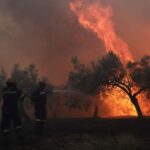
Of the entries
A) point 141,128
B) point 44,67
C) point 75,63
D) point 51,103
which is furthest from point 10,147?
point 44,67

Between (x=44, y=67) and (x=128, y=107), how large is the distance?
2740 centimetres

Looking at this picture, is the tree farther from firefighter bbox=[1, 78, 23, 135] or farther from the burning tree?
firefighter bbox=[1, 78, 23, 135]

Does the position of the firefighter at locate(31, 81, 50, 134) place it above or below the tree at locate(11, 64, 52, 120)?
below

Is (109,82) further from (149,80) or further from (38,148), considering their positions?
(38,148)

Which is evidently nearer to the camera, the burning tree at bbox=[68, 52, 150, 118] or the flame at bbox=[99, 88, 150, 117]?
the burning tree at bbox=[68, 52, 150, 118]

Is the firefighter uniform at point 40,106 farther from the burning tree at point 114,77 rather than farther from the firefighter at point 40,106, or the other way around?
the burning tree at point 114,77

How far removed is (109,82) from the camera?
38.2 meters

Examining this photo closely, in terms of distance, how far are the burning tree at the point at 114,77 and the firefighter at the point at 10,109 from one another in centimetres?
2021

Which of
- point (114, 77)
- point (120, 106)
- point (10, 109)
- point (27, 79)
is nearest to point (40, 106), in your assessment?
point (10, 109)

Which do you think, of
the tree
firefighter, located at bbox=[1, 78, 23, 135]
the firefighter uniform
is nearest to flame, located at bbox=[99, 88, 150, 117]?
the tree

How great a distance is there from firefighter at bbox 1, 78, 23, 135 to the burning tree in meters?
20.2

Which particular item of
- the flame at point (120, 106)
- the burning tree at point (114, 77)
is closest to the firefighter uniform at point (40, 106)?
the burning tree at point (114, 77)

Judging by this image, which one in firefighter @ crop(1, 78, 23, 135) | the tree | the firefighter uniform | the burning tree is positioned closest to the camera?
firefighter @ crop(1, 78, 23, 135)

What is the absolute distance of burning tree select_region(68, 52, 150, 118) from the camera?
123 ft
